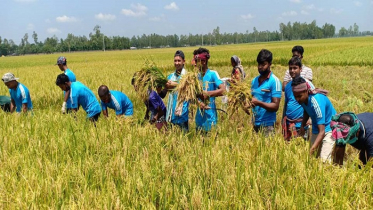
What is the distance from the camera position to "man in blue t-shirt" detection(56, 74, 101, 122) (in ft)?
14.9

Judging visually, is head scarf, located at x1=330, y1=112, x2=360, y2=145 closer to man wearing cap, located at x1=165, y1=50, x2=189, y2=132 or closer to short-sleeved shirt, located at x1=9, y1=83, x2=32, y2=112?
man wearing cap, located at x1=165, y1=50, x2=189, y2=132

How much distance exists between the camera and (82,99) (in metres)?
4.67

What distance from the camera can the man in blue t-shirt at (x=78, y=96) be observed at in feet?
14.9

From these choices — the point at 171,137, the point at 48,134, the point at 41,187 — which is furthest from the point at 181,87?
the point at 48,134

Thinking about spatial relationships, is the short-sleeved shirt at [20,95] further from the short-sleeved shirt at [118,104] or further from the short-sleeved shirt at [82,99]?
the short-sleeved shirt at [118,104]

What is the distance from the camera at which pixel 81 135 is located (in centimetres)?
338

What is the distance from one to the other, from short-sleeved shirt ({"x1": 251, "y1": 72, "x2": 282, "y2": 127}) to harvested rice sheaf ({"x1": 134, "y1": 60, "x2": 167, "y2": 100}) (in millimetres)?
1152

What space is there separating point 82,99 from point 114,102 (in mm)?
671

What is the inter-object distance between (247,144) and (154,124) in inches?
58.7

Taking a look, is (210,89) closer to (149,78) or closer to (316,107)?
(149,78)

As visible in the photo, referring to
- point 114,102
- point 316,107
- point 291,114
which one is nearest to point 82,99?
point 114,102

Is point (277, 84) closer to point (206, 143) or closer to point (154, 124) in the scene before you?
point (206, 143)

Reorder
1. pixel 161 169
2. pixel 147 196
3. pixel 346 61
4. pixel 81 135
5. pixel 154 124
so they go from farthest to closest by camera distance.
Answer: pixel 346 61, pixel 154 124, pixel 81 135, pixel 161 169, pixel 147 196

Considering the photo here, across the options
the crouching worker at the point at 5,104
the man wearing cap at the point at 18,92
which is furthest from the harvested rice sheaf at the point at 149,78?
the crouching worker at the point at 5,104
